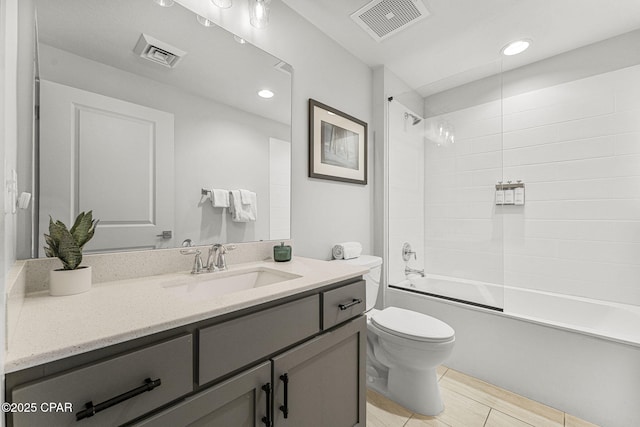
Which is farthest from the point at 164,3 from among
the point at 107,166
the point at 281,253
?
the point at 281,253

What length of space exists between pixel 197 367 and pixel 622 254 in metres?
2.81

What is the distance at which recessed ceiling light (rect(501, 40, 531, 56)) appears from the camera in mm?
2059

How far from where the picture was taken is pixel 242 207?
145 centimetres

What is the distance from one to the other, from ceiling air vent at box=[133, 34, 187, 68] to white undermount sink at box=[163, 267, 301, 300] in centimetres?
93

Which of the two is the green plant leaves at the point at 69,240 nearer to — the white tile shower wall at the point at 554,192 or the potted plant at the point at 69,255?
the potted plant at the point at 69,255

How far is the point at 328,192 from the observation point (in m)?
1.97

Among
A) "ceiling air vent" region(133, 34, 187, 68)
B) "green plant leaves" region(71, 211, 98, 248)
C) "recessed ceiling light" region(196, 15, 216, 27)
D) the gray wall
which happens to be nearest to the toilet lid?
"green plant leaves" region(71, 211, 98, 248)

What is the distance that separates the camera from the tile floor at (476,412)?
1486 millimetres

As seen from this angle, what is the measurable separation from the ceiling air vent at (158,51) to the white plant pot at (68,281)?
2.89 feet

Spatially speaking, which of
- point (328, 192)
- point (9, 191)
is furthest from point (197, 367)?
point (328, 192)

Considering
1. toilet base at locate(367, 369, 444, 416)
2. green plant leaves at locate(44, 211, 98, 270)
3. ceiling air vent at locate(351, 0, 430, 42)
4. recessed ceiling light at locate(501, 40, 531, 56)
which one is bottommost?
toilet base at locate(367, 369, 444, 416)

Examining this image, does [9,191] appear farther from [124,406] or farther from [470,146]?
[470,146]

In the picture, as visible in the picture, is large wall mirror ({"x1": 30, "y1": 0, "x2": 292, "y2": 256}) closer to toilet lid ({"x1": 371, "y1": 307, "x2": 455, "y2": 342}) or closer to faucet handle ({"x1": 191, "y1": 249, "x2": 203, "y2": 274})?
faucet handle ({"x1": 191, "y1": 249, "x2": 203, "y2": 274})

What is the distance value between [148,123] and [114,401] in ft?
3.27
